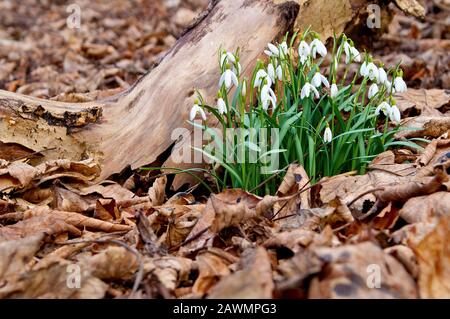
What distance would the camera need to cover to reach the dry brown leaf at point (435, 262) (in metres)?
1.77

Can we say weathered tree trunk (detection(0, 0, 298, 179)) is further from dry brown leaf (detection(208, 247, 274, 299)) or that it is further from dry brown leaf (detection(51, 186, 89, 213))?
dry brown leaf (detection(208, 247, 274, 299))

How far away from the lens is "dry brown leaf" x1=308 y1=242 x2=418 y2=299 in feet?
5.49

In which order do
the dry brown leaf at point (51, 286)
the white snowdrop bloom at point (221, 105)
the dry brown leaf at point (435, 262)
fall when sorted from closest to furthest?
1. the dry brown leaf at point (435, 262)
2. the dry brown leaf at point (51, 286)
3. the white snowdrop bloom at point (221, 105)

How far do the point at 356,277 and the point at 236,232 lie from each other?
0.72 m

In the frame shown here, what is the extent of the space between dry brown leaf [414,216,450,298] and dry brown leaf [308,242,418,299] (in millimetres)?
55

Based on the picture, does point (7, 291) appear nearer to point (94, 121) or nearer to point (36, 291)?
point (36, 291)

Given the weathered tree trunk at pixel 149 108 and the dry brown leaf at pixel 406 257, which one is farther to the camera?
the weathered tree trunk at pixel 149 108

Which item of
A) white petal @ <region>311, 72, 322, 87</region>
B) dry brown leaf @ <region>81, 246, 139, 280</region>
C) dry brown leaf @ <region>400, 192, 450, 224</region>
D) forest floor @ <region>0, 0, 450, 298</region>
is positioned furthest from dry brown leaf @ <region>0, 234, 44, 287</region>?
white petal @ <region>311, 72, 322, 87</region>

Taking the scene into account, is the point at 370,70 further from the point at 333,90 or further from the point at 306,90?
the point at 306,90

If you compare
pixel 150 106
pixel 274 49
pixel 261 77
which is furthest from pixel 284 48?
pixel 150 106

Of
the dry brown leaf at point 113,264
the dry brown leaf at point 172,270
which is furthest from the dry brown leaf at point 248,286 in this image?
the dry brown leaf at point 113,264

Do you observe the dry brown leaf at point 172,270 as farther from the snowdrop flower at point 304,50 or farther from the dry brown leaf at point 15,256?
the snowdrop flower at point 304,50

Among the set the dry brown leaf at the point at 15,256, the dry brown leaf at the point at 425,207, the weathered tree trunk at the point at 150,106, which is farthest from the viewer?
the weathered tree trunk at the point at 150,106

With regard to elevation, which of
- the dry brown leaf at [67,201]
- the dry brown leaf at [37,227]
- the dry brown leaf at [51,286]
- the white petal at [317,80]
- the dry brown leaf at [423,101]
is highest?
the dry brown leaf at [423,101]
